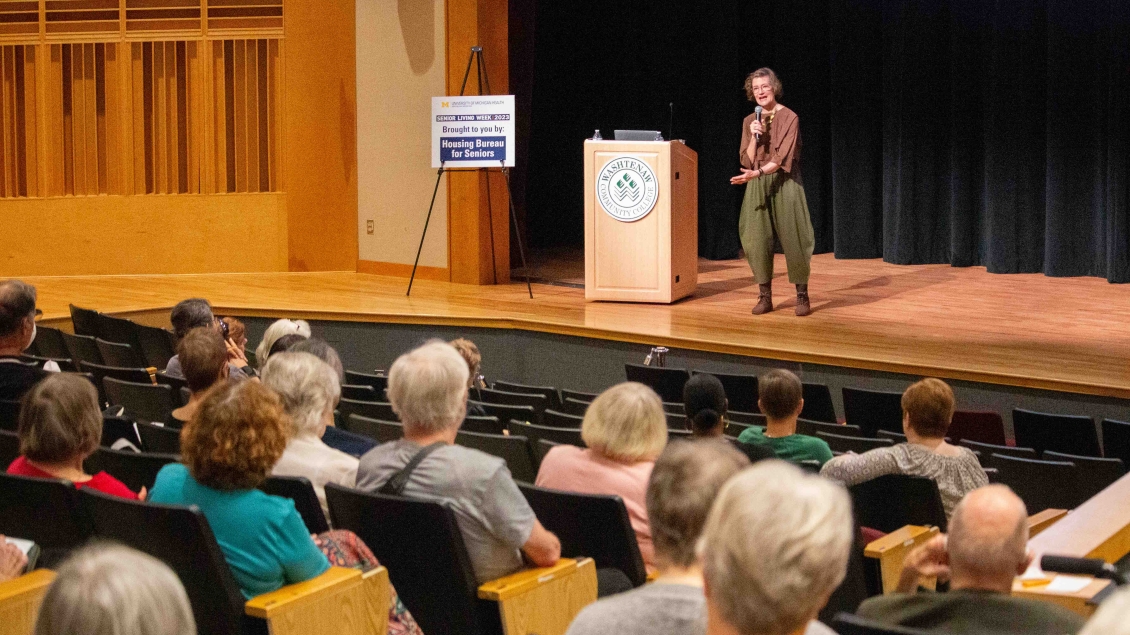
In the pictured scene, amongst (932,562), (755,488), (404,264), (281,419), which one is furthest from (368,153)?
(755,488)

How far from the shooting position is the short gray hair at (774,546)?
1.42 meters

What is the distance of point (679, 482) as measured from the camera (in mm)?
1771

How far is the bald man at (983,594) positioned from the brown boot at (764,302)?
5837 mm

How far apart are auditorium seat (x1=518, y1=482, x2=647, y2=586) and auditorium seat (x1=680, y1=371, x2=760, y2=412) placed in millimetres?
2848

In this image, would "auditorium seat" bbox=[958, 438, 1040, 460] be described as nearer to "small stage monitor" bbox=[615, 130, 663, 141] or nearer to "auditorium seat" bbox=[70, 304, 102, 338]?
"small stage monitor" bbox=[615, 130, 663, 141]

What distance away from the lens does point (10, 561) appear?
100 inches

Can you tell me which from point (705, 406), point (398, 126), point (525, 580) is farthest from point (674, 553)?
point (398, 126)

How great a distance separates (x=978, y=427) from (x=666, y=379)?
141 centimetres

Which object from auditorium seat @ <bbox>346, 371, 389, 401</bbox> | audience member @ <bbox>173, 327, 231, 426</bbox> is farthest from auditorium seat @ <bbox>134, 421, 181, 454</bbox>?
auditorium seat @ <bbox>346, 371, 389, 401</bbox>

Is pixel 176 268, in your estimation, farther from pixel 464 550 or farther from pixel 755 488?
pixel 755 488

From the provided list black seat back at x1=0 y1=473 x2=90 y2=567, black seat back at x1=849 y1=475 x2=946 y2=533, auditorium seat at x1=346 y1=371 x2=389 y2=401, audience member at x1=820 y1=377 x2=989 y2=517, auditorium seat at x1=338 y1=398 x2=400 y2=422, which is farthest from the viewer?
auditorium seat at x1=346 y1=371 x2=389 y2=401

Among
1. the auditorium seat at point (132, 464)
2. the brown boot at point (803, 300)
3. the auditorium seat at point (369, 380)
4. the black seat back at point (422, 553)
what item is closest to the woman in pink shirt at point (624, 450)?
the black seat back at point (422, 553)

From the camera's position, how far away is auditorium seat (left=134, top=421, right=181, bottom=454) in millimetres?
3582

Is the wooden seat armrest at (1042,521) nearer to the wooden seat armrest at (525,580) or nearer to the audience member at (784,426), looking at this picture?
the audience member at (784,426)
